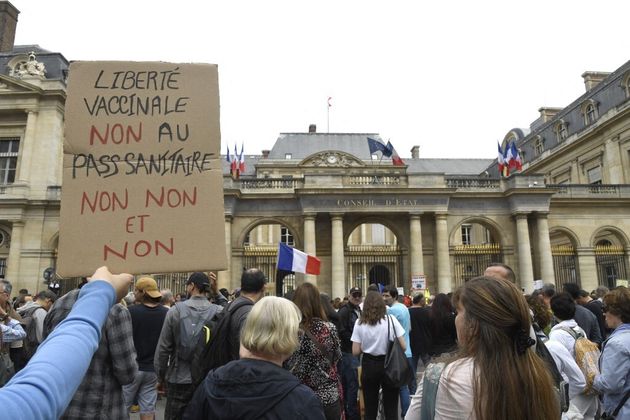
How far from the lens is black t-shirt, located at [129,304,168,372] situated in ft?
19.9

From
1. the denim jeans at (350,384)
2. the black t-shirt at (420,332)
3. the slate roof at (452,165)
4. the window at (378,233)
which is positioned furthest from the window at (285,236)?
the denim jeans at (350,384)

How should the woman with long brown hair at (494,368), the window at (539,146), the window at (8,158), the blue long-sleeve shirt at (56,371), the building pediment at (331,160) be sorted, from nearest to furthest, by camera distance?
the blue long-sleeve shirt at (56,371) < the woman with long brown hair at (494,368) < the window at (8,158) < the building pediment at (331,160) < the window at (539,146)

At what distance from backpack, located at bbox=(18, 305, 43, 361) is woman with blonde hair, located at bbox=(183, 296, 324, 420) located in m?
4.95

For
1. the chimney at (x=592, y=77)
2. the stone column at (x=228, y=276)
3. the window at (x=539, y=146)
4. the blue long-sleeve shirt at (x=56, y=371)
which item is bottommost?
the blue long-sleeve shirt at (x=56, y=371)

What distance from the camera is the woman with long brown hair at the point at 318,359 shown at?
13.6ft

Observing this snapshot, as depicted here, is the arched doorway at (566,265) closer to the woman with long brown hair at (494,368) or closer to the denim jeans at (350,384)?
the denim jeans at (350,384)

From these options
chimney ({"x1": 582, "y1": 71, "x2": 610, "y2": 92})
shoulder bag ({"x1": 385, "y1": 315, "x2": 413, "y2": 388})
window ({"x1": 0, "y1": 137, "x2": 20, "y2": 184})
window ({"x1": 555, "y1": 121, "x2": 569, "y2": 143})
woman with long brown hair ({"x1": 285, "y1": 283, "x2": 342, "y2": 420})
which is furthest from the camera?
chimney ({"x1": 582, "y1": 71, "x2": 610, "y2": 92})

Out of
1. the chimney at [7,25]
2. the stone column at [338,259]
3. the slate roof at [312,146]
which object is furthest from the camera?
the slate roof at [312,146]

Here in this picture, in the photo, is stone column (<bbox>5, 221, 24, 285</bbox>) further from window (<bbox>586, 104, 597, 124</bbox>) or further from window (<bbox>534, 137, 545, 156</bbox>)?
window (<bbox>534, 137, 545, 156</bbox>)

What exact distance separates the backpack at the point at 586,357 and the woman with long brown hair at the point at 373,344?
225cm

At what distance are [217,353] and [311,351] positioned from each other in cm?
86

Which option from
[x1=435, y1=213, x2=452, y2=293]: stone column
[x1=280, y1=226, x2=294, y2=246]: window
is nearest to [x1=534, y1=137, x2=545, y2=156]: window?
[x1=435, y1=213, x2=452, y2=293]: stone column

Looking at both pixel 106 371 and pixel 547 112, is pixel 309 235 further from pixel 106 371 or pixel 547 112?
pixel 547 112

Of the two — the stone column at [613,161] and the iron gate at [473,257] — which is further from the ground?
the stone column at [613,161]
